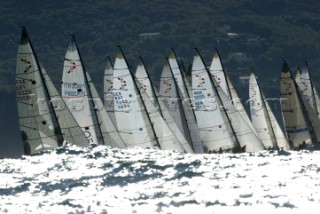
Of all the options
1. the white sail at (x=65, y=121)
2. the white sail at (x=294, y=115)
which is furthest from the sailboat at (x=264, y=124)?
the white sail at (x=65, y=121)

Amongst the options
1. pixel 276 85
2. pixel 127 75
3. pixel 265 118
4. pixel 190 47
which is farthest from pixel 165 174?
pixel 190 47

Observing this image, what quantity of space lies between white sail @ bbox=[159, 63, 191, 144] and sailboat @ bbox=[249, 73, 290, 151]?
7.11 meters

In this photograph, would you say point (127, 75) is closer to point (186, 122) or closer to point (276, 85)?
point (186, 122)

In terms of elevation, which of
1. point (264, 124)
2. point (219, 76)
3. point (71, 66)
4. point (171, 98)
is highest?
point (71, 66)

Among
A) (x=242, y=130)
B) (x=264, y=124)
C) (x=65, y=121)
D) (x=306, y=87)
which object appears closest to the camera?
(x=65, y=121)

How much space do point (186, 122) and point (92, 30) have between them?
5153 inches

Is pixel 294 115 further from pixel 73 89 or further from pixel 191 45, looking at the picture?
pixel 191 45

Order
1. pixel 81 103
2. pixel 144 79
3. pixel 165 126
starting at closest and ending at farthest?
pixel 81 103, pixel 165 126, pixel 144 79

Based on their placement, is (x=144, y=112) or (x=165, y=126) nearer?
(x=144, y=112)

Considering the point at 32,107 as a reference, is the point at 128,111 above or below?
below

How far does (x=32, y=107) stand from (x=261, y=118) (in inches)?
982

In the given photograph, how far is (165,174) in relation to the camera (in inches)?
1940

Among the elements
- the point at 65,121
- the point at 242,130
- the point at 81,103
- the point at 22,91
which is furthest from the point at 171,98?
the point at 22,91

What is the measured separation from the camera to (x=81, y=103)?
6003cm
